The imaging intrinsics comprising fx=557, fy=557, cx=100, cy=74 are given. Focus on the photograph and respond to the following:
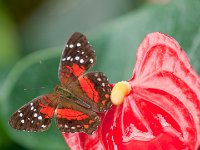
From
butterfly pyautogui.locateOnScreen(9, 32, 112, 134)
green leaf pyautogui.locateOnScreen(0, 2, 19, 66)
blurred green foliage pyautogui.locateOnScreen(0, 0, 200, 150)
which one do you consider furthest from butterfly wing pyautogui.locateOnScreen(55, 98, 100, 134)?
green leaf pyautogui.locateOnScreen(0, 2, 19, 66)

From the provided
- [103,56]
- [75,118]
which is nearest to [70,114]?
[75,118]

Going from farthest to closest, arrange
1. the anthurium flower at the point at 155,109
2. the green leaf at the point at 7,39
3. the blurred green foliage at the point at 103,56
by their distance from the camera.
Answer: the green leaf at the point at 7,39 < the blurred green foliage at the point at 103,56 < the anthurium flower at the point at 155,109

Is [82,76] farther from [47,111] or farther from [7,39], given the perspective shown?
[7,39]

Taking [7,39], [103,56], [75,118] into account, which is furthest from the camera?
[7,39]

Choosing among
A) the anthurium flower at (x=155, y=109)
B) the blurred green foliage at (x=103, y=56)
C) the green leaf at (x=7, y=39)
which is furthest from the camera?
the green leaf at (x=7, y=39)

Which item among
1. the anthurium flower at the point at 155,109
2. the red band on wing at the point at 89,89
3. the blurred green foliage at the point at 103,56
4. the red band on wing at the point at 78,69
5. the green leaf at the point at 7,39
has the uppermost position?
the green leaf at the point at 7,39

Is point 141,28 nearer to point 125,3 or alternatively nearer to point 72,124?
point 72,124

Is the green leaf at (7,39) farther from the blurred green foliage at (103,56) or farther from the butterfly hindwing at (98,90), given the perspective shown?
the butterfly hindwing at (98,90)

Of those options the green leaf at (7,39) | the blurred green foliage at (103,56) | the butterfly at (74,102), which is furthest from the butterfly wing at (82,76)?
the green leaf at (7,39)
